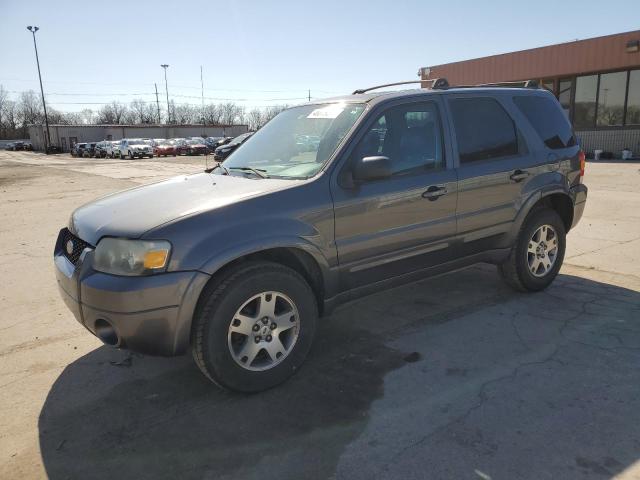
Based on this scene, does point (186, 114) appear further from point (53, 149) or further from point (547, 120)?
point (547, 120)

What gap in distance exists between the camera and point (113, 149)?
4503 centimetres

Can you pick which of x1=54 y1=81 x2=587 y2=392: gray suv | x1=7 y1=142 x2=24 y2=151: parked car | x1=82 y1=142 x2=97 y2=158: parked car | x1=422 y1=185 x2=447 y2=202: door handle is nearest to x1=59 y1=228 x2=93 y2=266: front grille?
x1=54 y1=81 x2=587 y2=392: gray suv

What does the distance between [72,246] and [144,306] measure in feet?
3.21

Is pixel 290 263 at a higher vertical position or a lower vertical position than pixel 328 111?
lower

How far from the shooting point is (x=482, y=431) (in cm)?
273

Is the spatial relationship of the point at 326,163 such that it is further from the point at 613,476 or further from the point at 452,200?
the point at 613,476

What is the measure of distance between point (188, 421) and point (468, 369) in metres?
1.85

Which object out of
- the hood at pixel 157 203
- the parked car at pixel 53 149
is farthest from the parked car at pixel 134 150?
the hood at pixel 157 203

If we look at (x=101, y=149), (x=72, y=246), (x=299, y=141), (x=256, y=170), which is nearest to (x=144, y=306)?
(x=72, y=246)

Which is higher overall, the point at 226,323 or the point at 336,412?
the point at 226,323

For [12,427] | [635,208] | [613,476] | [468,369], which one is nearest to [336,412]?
[468,369]

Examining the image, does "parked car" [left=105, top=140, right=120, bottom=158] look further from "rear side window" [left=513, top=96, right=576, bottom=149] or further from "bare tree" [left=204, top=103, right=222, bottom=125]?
"bare tree" [left=204, top=103, right=222, bottom=125]

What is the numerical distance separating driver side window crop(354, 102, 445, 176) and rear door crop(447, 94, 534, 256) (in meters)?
0.20

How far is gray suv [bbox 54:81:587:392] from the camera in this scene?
114 inches
